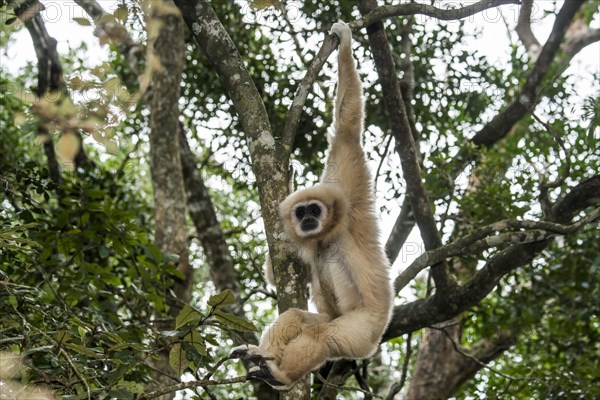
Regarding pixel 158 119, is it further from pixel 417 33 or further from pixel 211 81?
pixel 417 33

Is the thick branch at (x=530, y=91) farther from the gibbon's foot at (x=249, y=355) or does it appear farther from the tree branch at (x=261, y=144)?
the gibbon's foot at (x=249, y=355)

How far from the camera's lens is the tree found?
14.3ft

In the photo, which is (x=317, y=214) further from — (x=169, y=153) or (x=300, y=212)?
(x=169, y=153)

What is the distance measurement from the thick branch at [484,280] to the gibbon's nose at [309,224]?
5.85 feet

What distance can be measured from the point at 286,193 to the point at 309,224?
1129 millimetres

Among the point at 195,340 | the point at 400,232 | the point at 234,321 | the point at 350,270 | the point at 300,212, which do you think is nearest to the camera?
the point at 234,321

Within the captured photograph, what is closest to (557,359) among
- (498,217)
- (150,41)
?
(498,217)

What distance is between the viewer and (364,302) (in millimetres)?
5035

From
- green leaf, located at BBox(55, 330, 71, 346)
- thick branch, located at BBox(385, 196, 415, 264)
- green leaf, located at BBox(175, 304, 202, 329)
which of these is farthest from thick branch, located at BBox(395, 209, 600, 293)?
green leaf, located at BBox(55, 330, 71, 346)

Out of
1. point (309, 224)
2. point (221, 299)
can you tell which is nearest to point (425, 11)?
point (309, 224)

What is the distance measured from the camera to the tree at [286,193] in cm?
436

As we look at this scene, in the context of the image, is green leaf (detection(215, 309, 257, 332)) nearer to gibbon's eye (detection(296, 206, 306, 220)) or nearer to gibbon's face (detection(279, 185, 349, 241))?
gibbon's face (detection(279, 185, 349, 241))

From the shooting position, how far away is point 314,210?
5.23 meters

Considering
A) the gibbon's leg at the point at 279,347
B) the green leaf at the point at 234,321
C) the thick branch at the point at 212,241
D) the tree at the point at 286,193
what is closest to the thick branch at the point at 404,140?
the tree at the point at 286,193
